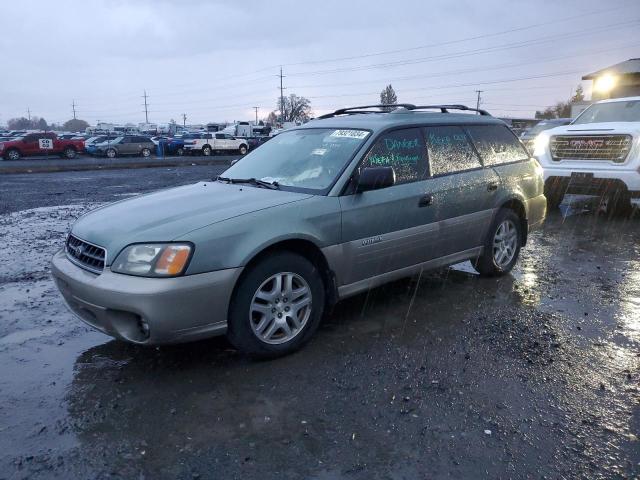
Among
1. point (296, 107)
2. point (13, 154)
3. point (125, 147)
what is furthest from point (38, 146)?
point (296, 107)

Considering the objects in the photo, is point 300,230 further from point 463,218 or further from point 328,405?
point 463,218

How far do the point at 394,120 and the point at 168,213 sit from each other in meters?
2.17

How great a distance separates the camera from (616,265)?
6215 millimetres

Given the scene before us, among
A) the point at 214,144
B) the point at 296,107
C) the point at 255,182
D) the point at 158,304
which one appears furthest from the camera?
the point at 296,107

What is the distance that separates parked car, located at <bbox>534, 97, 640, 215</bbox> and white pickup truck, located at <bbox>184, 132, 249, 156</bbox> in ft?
97.9

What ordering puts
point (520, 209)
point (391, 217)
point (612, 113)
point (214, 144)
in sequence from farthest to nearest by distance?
point (214, 144) < point (612, 113) < point (520, 209) < point (391, 217)

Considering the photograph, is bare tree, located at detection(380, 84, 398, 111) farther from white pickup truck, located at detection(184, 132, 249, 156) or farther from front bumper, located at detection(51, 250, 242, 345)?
front bumper, located at detection(51, 250, 242, 345)

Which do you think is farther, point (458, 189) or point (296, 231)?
point (458, 189)

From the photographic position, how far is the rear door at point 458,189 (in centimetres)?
470

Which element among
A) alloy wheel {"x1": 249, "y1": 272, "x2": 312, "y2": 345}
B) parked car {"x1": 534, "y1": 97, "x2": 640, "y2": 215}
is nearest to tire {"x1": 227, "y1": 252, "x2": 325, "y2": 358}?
alloy wheel {"x1": 249, "y1": 272, "x2": 312, "y2": 345}

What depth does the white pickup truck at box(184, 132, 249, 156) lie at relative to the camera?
36281 mm

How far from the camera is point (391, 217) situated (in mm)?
4227

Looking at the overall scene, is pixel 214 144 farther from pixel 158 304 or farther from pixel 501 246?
pixel 158 304

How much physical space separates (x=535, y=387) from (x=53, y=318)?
157 inches
